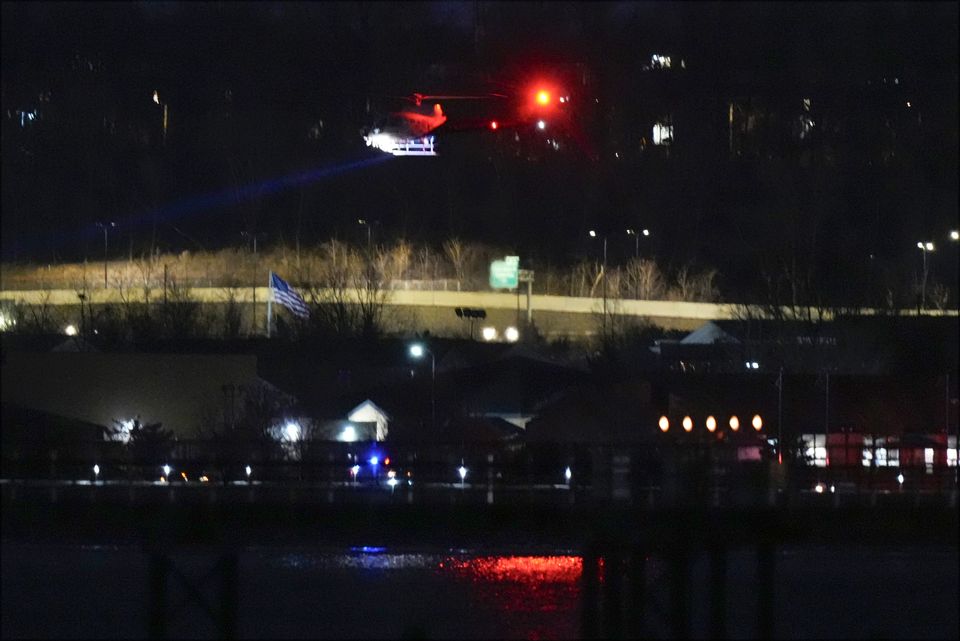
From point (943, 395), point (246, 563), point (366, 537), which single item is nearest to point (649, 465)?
point (366, 537)

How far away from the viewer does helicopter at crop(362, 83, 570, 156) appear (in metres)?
21.1

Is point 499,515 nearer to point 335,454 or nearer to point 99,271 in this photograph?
point 335,454

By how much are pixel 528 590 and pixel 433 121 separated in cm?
797

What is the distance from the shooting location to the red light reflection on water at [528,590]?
67.2 feet

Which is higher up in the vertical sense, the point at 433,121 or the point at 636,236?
the point at 636,236

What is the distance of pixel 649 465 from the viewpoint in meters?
14.6

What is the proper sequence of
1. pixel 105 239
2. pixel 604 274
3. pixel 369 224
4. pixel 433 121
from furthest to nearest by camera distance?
1. pixel 369 224
2. pixel 604 274
3. pixel 105 239
4. pixel 433 121

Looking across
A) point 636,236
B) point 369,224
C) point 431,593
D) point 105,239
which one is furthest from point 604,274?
point 431,593

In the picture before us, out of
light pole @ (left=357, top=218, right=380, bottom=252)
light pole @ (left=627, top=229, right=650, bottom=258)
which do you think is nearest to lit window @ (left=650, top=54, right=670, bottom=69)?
light pole @ (left=627, top=229, right=650, bottom=258)

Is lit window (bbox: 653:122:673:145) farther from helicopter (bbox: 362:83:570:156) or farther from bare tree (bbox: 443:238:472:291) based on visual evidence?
helicopter (bbox: 362:83:570:156)

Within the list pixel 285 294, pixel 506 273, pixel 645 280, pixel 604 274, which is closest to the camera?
pixel 285 294

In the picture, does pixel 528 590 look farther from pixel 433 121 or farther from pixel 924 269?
pixel 924 269

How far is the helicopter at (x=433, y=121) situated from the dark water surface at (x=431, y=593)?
6961 mm

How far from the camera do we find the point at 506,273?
43.3 meters
